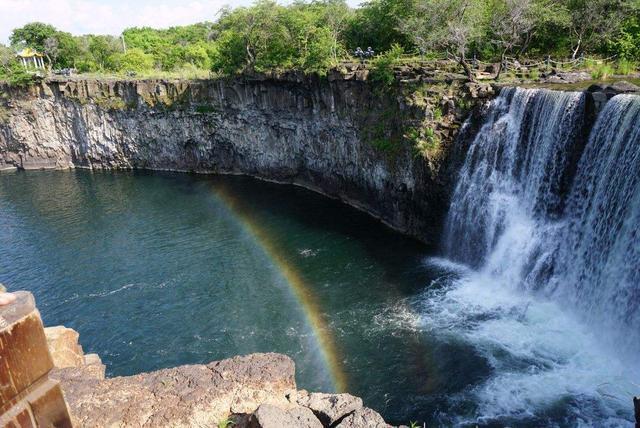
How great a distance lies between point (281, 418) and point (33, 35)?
275 ft

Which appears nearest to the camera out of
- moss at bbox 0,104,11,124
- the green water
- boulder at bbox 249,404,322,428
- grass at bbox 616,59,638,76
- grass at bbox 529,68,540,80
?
boulder at bbox 249,404,322,428

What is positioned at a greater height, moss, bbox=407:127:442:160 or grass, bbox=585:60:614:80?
grass, bbox=585:60:614:80

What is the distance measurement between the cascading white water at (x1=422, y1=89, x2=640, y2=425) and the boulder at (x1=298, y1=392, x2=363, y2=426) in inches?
328

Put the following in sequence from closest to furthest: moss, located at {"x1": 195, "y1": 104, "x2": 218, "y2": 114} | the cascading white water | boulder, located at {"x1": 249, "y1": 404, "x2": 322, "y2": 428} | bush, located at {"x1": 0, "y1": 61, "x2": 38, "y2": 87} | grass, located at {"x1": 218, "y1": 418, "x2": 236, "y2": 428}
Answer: boulder, located at {"x1": 249, "y1": 404, "x2": 322, "y2": 428} < grass, located at {"x1": 218, "y1": 418, "x2": 236, "y2": 428} < the cascading white water < moss, located at {"x1": 195, "y1": 104, "x2": 218, "y2": 114} < bush, located at {"x1": 0, "y1": 61, "x2": 38, "y2": 87}

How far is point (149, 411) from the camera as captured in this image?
10031 mm

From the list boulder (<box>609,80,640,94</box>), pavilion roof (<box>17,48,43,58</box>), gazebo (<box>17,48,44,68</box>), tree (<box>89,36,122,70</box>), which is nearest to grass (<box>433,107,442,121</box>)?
boulder (<box>609,80,640,94</box>)

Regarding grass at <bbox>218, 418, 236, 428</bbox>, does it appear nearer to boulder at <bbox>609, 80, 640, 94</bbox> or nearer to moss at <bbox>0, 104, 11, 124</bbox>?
boulder at <bbox>609, 80, 640, 94</bbox>

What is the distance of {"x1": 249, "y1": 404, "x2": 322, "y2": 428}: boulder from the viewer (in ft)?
28.8

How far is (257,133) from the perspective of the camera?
50688 millimetres

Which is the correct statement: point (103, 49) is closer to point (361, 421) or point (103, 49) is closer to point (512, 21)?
point (512, 21)

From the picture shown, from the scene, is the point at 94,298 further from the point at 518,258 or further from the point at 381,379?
the point at 518,258

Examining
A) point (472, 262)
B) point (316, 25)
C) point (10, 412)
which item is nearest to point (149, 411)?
point (10, 412)

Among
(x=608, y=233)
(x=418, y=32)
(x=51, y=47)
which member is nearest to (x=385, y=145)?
(x=418, y=32)

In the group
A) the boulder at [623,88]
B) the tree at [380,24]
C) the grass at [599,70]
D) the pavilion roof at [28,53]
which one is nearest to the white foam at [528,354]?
the boulder at [623,88]
